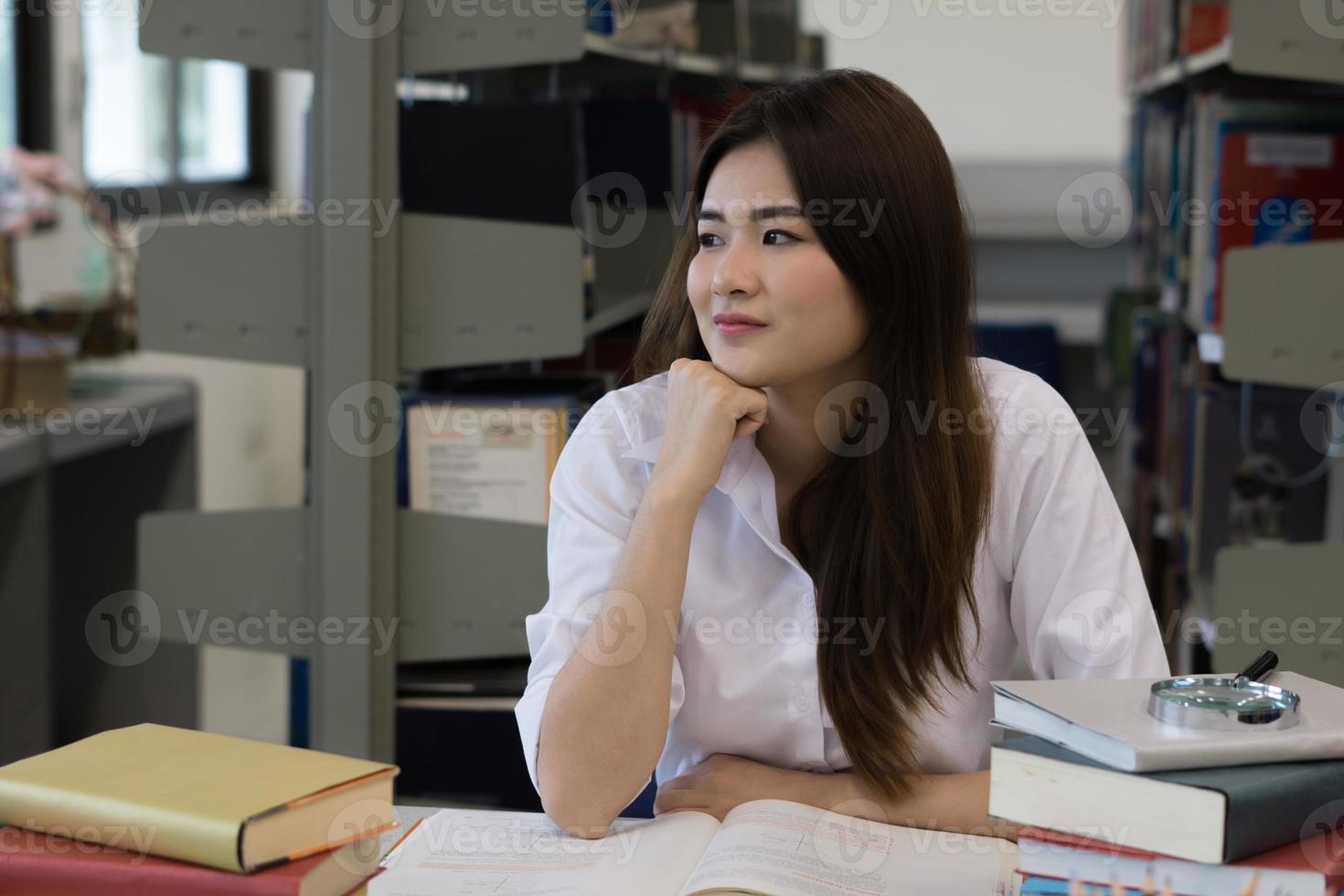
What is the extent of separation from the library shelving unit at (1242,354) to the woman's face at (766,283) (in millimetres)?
762

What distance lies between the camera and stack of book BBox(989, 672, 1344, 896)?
767 millimetres

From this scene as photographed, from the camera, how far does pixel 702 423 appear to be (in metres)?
1.30

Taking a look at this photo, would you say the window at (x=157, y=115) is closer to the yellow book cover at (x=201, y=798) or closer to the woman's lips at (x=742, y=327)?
the woman's lips at (x=742, y=327)

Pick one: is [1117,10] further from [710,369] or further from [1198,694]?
[1198,694]

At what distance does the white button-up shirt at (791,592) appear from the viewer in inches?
49.9

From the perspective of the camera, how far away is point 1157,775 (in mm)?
780

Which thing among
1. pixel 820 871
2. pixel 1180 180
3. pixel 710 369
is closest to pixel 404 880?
pixel 820 871

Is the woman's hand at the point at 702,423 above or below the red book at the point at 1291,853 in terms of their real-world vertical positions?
above

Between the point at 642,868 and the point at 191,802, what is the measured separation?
0.32 metres

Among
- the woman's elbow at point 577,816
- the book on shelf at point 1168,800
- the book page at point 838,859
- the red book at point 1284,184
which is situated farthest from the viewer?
the red book at point 1284,184

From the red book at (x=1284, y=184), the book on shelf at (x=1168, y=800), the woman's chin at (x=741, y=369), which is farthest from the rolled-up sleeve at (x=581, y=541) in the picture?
the red book at (x=1284, y=184)

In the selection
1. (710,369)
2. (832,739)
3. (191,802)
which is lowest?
(832,739)

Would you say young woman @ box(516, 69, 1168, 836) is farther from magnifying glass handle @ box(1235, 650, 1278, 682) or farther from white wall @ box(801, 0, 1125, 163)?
white wall @ box(801, 0, 1125, 163)

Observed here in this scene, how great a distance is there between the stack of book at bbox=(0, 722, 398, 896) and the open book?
110 mm
